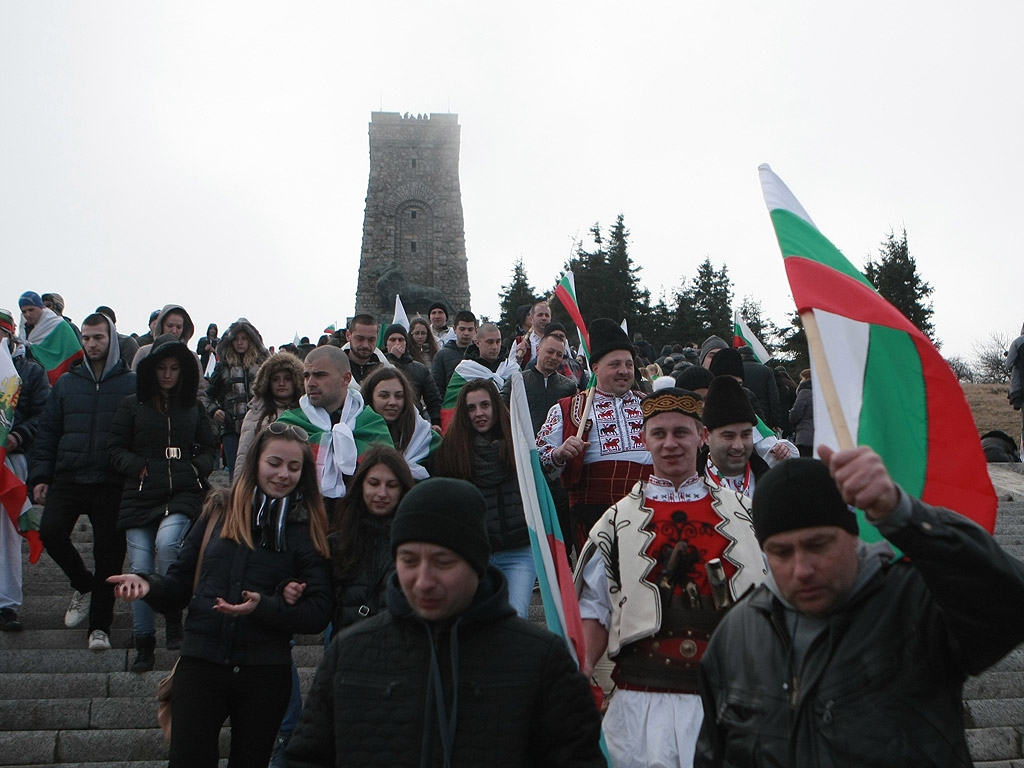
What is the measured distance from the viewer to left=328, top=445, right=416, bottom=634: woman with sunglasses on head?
4.26 metres

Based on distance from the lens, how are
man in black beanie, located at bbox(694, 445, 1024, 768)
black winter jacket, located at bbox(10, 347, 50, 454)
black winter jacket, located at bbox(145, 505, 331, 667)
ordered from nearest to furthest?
man in black beanie, located at bbox(694, 445, 1024, 768), black winter jacket, located at bbox(145, 505, 331, 667), black winter jacket, located at bbox(10, 347, 50, 454)

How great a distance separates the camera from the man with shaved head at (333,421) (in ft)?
17.5

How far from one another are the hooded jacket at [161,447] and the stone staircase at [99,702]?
3.15ft

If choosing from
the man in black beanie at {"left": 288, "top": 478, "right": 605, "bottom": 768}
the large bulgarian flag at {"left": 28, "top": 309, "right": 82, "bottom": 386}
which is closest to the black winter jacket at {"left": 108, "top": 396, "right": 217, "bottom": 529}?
the large bulgarian flag at {"left": 28, "top": 309, "right": 82, "bottom": 386}

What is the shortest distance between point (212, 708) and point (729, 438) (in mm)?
2773

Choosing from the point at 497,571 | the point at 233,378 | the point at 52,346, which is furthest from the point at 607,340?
→ the point at 52,346

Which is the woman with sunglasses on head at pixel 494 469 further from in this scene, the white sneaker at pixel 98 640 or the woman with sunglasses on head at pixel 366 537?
the white sneaker at pixel 98 640

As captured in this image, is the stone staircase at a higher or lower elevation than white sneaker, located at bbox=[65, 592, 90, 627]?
lower

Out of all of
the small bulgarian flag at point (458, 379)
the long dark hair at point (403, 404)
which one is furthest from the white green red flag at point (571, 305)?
the long dark hair at point (403, 404)

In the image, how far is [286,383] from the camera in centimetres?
615

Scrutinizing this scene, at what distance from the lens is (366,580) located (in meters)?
4.28

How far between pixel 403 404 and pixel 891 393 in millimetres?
3713

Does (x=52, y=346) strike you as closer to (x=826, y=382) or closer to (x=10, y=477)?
(x=10, y=477)

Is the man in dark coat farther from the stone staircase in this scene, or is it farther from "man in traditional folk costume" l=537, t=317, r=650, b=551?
"man in traditional folk costume" l=537, t=317, r=650, b=551
